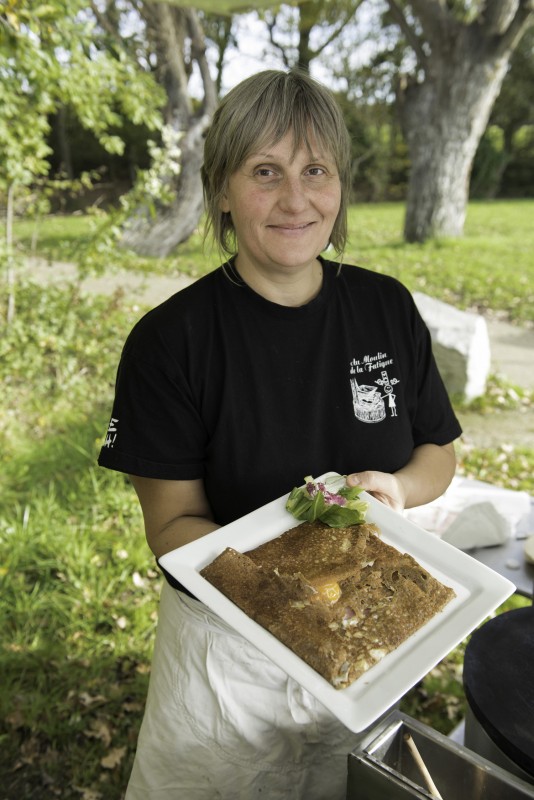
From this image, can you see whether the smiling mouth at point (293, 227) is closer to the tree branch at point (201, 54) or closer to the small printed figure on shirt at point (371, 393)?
the small printed figure on shirt at point (371, 393)

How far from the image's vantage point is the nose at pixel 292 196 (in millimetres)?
1563

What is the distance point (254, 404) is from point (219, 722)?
84cm

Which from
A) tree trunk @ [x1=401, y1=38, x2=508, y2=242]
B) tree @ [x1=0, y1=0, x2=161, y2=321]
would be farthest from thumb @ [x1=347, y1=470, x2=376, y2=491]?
tree trunk @ [x1=401, y1=38, x2=508, y2=242]

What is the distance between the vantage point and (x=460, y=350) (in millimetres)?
5480

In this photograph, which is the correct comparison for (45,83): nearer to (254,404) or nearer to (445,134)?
(254,404)

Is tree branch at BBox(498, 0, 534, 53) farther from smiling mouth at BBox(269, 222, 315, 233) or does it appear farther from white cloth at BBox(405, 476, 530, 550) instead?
smiling mouth at BBox(269, 222, 315, 233)

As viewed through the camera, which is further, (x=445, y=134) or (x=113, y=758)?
(x=445, y=134)

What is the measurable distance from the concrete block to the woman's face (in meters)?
4.04

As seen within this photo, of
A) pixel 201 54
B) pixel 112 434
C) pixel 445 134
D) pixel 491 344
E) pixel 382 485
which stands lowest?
pixel 491 344

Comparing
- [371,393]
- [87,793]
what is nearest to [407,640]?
[371,393]

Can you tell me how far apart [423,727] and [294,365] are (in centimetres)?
93

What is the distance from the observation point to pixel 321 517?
5.18ft

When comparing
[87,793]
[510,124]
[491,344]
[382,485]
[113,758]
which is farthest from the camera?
[510,124]

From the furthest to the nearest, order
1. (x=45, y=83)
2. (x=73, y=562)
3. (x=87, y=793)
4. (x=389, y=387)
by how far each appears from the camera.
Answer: (x=45, y=83)
(x=73, y=562)
(x=87, y=793)
(x=389, y=387)
